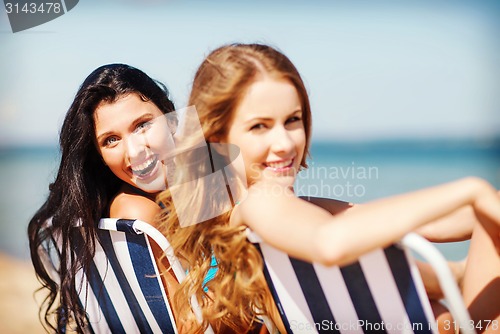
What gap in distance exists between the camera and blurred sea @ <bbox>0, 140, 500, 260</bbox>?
285 inches

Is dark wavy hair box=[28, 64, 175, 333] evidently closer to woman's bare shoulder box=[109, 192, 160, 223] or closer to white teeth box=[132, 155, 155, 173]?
woman's bare shoulder box=[109, 192, 160, 223]

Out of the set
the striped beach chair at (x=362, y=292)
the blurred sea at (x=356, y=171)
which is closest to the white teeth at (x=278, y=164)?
the striped beach chair at (x=362, y=292)

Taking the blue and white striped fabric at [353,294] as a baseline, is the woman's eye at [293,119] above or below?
above

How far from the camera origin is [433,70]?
1357 cm

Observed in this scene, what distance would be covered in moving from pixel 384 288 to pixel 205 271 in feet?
2.50

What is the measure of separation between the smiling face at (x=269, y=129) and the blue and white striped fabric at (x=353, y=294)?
298 mm

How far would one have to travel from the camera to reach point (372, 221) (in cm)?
161

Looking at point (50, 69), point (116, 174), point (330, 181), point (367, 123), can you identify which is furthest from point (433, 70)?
point (116, 174)

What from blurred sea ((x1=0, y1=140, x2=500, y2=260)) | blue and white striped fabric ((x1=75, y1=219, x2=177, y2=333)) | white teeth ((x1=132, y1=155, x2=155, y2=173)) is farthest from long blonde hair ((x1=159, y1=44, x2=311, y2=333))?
blurred sea ((x1=0, y1=140, x2=500, y2=260))

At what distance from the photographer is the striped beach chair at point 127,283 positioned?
239 centimetres

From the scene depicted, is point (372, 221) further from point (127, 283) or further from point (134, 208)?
point (134, 208)

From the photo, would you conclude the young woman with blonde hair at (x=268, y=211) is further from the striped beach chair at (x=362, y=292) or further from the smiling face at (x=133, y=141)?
the smiling face at (x=133, y=141)

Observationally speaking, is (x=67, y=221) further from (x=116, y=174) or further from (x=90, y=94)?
(x=90, y=94)

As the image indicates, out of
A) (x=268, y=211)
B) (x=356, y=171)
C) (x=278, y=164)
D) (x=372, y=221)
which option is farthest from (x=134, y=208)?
(x=356, y=171)
